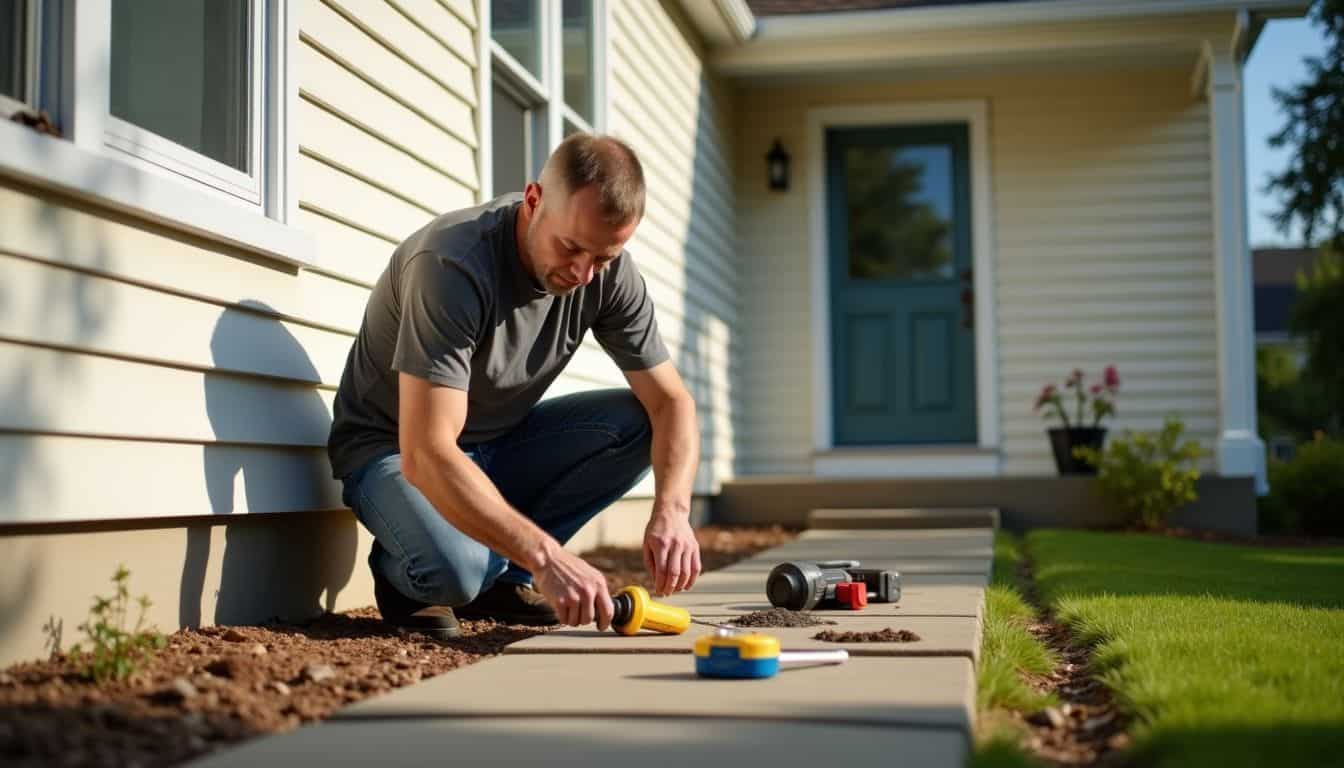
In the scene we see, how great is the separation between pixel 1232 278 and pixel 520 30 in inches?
198

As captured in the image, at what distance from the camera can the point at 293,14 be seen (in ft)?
10.8

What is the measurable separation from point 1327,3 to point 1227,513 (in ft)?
37.1

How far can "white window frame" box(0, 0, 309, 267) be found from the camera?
2418 millimetres

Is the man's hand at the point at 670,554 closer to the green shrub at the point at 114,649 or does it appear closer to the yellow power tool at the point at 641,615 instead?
the yellow power tool at the point at 641,615

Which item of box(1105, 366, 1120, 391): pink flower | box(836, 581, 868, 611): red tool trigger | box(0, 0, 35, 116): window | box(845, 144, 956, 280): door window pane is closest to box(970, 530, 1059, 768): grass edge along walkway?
→ box(836, 581, 868, 611): red tool trigger

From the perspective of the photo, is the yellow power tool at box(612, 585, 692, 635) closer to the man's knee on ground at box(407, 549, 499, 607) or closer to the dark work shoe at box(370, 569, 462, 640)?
the man's knee on ground at box(407, 549, 499, 607)

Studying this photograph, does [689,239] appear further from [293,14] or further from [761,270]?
[293,14]

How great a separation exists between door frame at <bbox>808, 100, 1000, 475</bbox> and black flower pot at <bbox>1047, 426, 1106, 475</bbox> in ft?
1.83

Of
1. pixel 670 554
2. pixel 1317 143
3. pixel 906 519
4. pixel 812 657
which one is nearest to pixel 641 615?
pixel 670 554

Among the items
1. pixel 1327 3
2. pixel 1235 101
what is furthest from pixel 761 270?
pixel 1327 3

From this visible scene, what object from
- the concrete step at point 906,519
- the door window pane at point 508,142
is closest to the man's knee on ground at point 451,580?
the door window pane at point 508,142

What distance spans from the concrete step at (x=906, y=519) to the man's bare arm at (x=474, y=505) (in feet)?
16.7

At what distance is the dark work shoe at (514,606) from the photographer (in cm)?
341

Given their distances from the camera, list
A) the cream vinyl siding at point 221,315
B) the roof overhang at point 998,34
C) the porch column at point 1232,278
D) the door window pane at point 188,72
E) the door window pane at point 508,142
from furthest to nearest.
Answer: the porch column at point 1232,278
the roof overhang at point 998,34
the door window pane at point 508,142
the door window pane at point 188,72
the cream vinyl siding at point 221,315
